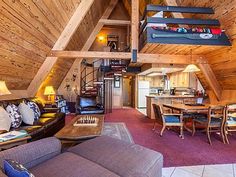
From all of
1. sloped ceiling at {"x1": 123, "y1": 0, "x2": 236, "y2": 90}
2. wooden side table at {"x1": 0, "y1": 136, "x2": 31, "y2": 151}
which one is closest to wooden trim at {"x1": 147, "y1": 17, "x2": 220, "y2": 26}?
Answer: sloped ceiling at {"x1": 123, "y1": 0, "x2": 236, "y2": 90}


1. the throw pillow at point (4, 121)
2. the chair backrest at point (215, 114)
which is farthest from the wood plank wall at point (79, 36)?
the chair backrest at point (215, 114)

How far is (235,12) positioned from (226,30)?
2.13 feet

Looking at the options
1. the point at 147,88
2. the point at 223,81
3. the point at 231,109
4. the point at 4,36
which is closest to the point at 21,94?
the point at 4,36

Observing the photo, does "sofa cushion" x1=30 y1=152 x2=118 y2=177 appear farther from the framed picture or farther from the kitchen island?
the framed picture

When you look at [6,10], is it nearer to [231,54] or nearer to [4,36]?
[4,36]

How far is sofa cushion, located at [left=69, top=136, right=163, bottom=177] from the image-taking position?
1496 millimetres

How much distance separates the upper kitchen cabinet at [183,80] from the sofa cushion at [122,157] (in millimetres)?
5489

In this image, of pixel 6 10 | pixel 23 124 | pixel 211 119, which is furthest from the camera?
pixel 211 119

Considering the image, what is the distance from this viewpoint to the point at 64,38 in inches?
168

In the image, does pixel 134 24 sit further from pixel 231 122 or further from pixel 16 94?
pixel 16 94

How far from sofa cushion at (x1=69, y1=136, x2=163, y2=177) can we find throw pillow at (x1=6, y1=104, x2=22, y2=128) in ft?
5.41

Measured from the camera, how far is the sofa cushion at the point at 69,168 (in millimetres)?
1416

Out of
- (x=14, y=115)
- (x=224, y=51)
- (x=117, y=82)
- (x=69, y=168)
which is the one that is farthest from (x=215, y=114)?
(x=117, y=82)

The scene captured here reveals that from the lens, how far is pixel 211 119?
12.6 feet
